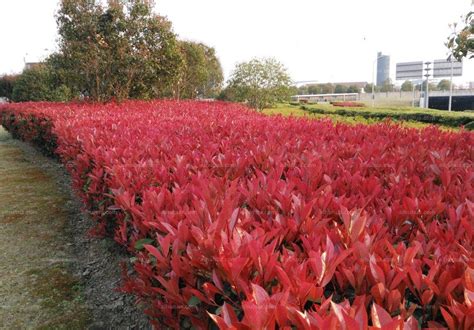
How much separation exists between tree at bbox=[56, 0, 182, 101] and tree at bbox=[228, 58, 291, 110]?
368 centimetres

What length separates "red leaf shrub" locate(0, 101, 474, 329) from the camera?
1.26m

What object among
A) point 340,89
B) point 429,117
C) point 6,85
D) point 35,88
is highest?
point 6,85

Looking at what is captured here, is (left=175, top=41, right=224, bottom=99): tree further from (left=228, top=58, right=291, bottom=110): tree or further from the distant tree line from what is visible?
the distant tree line

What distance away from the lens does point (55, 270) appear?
3775mm

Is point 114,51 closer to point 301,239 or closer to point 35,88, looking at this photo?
point 35,88

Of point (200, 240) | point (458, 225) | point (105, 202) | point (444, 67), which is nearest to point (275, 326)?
point (200, 240)

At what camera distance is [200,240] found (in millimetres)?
1573

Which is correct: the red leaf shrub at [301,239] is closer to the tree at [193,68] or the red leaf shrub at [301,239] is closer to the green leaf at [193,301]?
the green leaf at [193,301]

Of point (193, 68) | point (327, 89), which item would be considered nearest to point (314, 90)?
point (327, 89)

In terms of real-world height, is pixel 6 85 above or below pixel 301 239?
above

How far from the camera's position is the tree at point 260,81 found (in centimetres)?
1817

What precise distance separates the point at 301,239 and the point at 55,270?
2.87m

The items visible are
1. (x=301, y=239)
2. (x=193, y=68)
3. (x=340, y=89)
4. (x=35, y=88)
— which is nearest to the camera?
(x=301, y=239)

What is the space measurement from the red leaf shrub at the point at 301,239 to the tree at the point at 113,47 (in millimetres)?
11577
